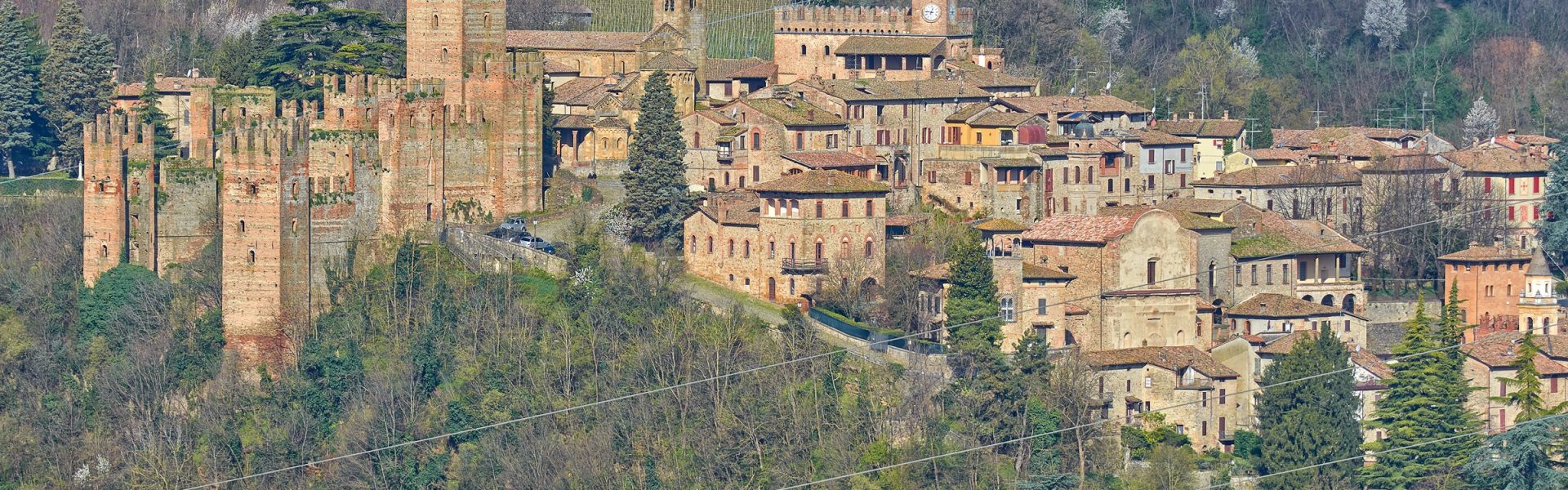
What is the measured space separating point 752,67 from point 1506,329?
71.6ft

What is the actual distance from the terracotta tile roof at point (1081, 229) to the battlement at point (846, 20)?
16.2 meters

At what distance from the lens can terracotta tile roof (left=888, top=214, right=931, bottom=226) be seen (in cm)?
7219

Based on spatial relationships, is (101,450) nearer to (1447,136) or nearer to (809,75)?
(809,75)

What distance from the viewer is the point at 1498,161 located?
3290 inches

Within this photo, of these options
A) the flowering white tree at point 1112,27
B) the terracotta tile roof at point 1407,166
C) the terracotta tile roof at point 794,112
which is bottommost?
the terracotta tile roof at point 1407,166

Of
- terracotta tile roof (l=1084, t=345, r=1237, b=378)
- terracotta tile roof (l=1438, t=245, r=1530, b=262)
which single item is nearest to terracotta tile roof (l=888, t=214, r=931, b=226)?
terracotta tile roof (l=1084, t=345, r=1237, b=378)

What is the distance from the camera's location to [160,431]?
219 feet

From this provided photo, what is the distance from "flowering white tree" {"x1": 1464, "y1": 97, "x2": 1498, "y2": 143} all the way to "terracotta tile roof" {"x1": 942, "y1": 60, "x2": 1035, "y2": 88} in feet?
68.4

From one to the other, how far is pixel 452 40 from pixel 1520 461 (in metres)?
26.3

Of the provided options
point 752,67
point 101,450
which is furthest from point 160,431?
point 752,67

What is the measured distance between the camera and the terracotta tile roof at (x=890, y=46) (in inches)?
3258

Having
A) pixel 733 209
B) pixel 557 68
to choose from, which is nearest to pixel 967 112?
pixel 733 209

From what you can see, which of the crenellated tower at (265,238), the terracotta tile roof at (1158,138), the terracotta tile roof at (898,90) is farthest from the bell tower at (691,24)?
the crenellated tower at (265,238)

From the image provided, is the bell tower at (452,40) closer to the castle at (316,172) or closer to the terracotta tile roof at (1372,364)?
the castle at (316,172)
